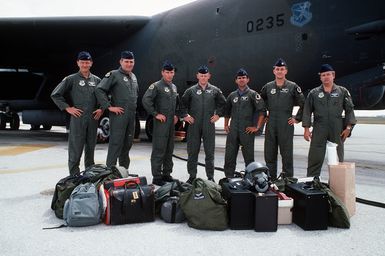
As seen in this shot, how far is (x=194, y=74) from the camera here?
9641 mm

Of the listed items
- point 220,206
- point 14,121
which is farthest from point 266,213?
point 14,121

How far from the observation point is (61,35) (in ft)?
38.2

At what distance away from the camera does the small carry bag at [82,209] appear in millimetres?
3412

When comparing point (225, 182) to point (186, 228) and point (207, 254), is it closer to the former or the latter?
point (186, 228)

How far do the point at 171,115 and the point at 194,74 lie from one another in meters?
4.32

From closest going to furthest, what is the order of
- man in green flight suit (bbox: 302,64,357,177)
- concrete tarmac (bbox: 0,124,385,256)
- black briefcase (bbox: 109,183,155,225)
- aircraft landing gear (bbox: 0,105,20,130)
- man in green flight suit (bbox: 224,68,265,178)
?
concrete tarmac (bbox: 0,124,385,256), black briefcase (bbox: 109,183,155,225), man in green flight suit (bbox: 302,64,357,177), man in green flight suit (bbox: 224,68,265,178), aircraft landing gear (bbox: 0,105,20,130)

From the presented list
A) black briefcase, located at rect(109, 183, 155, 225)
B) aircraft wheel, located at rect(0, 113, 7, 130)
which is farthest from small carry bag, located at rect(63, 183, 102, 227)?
aircraft wheel, located at rect(0, 113, 7, 130)

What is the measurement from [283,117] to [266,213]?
2.24 meters

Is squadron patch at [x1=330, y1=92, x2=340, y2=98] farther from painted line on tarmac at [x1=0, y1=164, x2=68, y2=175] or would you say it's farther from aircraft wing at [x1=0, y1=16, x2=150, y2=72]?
aircraft wing at [x1=0, y1=16, x2=150, y2=72]

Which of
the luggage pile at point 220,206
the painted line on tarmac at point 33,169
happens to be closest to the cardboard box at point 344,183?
the luggage pile at point 220,206

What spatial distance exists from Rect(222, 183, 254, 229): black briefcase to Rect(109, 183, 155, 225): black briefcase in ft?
2.84

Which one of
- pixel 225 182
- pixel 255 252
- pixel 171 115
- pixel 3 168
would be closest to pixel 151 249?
pixel 255 252

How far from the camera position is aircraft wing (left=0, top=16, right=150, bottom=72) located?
11.1 metres

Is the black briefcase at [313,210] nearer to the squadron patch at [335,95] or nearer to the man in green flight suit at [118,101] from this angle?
the squadron patch at [335,95]
